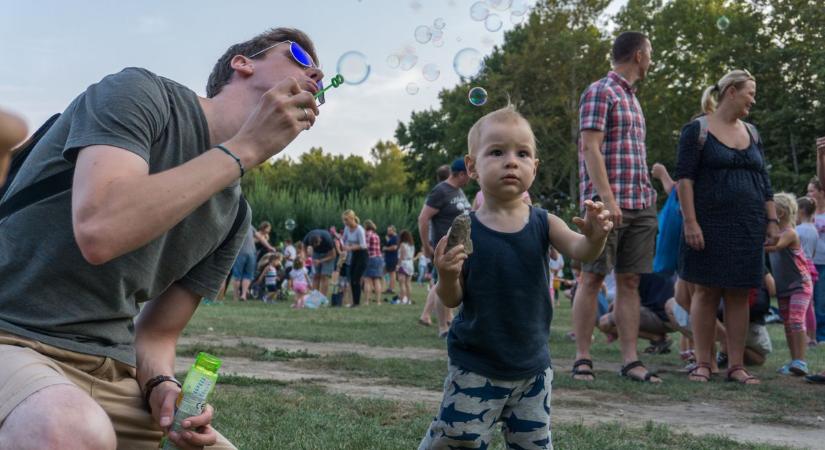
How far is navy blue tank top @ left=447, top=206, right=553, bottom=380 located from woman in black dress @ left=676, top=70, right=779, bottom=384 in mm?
3710

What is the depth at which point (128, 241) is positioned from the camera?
2.05 meters

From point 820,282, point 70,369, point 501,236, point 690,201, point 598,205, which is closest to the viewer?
point 70,369

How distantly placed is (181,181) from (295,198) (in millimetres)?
43675

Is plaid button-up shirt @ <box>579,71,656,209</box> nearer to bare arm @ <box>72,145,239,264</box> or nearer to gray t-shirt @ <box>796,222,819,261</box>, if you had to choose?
gray t-shirt @ <box>796,222,819,261</box>

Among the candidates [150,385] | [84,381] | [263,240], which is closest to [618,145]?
[150,385]

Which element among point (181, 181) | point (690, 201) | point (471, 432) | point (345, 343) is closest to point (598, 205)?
point (471, 432)

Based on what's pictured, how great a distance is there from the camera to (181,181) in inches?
82.2

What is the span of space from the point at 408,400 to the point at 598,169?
2254 millimetres

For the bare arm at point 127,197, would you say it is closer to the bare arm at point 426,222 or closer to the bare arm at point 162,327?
the bare arm at point 162,327

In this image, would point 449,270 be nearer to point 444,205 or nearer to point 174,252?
point 174,252

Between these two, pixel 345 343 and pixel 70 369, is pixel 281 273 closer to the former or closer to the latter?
pixel 345 343

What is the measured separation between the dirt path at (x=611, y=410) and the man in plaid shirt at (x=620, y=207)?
2.67ft

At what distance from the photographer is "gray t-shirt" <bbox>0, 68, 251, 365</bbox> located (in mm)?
2268

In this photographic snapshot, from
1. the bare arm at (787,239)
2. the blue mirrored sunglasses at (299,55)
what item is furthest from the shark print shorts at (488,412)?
the bare arm at (787,239)
